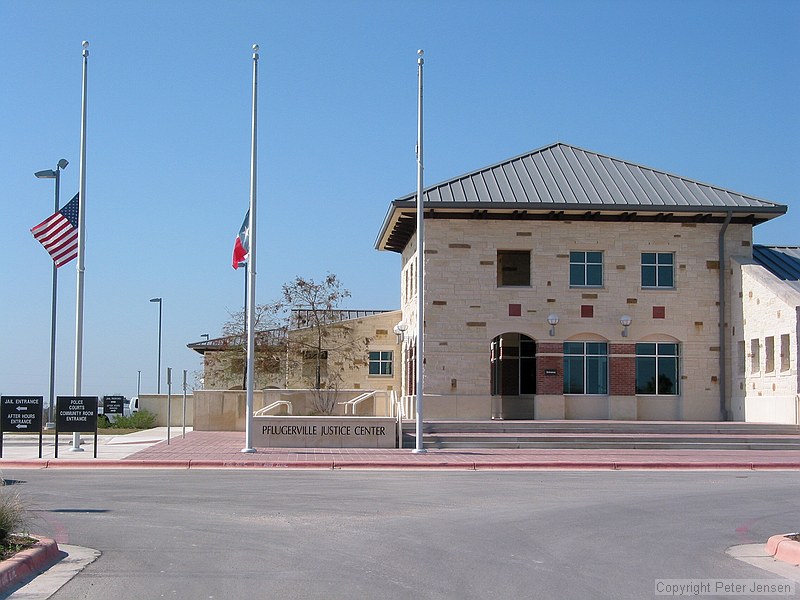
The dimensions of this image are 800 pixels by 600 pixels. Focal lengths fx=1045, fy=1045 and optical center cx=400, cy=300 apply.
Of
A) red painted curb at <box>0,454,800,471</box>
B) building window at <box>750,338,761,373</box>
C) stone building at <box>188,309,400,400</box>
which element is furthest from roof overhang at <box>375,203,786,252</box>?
red painted curb at <box>0,454,800,471</box>

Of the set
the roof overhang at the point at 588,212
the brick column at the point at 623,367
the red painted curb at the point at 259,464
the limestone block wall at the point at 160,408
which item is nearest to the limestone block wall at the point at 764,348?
the roof overhang at the point at 588,212

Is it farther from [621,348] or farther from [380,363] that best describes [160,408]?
[621,348]

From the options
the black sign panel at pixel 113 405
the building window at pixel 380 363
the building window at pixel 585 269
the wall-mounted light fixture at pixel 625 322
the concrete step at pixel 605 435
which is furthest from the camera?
the building window at pixel 380 363

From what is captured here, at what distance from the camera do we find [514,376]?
1542 inches

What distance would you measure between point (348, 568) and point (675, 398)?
28.1 metres

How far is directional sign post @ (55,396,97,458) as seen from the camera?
24.8 m

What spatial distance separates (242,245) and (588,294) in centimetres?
1411

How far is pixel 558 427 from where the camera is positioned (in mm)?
32312

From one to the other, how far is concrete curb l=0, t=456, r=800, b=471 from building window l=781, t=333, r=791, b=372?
849 cm

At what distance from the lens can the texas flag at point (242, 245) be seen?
2727 centimetres

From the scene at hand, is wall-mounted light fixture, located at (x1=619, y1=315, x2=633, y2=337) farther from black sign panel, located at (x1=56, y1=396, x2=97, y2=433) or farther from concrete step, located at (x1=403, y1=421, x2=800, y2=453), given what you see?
black sign panel, located at (x1=56, y1=396, x2=97, y2=433)

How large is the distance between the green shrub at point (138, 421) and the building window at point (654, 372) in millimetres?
19529

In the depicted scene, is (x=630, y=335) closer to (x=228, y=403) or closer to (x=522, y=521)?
(x=228, y=403)

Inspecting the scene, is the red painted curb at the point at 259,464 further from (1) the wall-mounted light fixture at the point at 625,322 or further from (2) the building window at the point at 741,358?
(2) the building window at the point at 741,358
